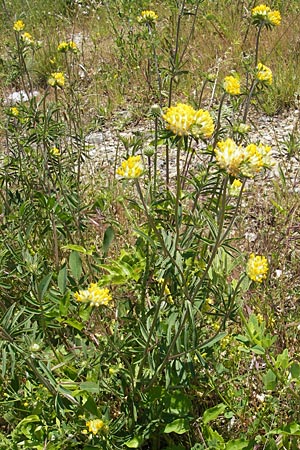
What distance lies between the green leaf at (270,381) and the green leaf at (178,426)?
26 cm

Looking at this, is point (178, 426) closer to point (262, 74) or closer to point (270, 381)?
point (270, 381)

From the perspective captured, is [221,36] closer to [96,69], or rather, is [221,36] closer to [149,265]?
[96,69]

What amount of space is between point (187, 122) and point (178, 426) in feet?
2.92

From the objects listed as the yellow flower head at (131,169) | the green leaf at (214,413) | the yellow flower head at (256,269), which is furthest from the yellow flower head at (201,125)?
the green leaf at (214,413)

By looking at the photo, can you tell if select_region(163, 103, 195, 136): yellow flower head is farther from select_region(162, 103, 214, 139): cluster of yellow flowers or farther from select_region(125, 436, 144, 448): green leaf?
select_region(125, 436, 144, 448): green leaf

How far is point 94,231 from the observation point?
2.57 metres

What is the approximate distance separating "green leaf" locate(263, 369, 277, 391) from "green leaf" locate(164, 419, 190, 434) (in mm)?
260

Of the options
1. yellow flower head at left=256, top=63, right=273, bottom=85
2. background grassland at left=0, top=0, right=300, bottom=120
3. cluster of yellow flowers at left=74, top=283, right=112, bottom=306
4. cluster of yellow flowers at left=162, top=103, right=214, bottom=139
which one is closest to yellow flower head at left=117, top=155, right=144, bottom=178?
cluster of yellow flowers at left=162, top=103, right=214, bottom=139

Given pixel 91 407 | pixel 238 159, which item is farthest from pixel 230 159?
pixel 91 407

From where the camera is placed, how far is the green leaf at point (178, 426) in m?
1.53

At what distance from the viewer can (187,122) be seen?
3.95ft

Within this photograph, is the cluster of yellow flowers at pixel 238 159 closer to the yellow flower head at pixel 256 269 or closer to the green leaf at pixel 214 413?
the yellow flower head at pixel 256 269

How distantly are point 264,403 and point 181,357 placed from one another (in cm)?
38

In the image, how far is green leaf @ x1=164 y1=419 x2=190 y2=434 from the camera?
5.02ft
